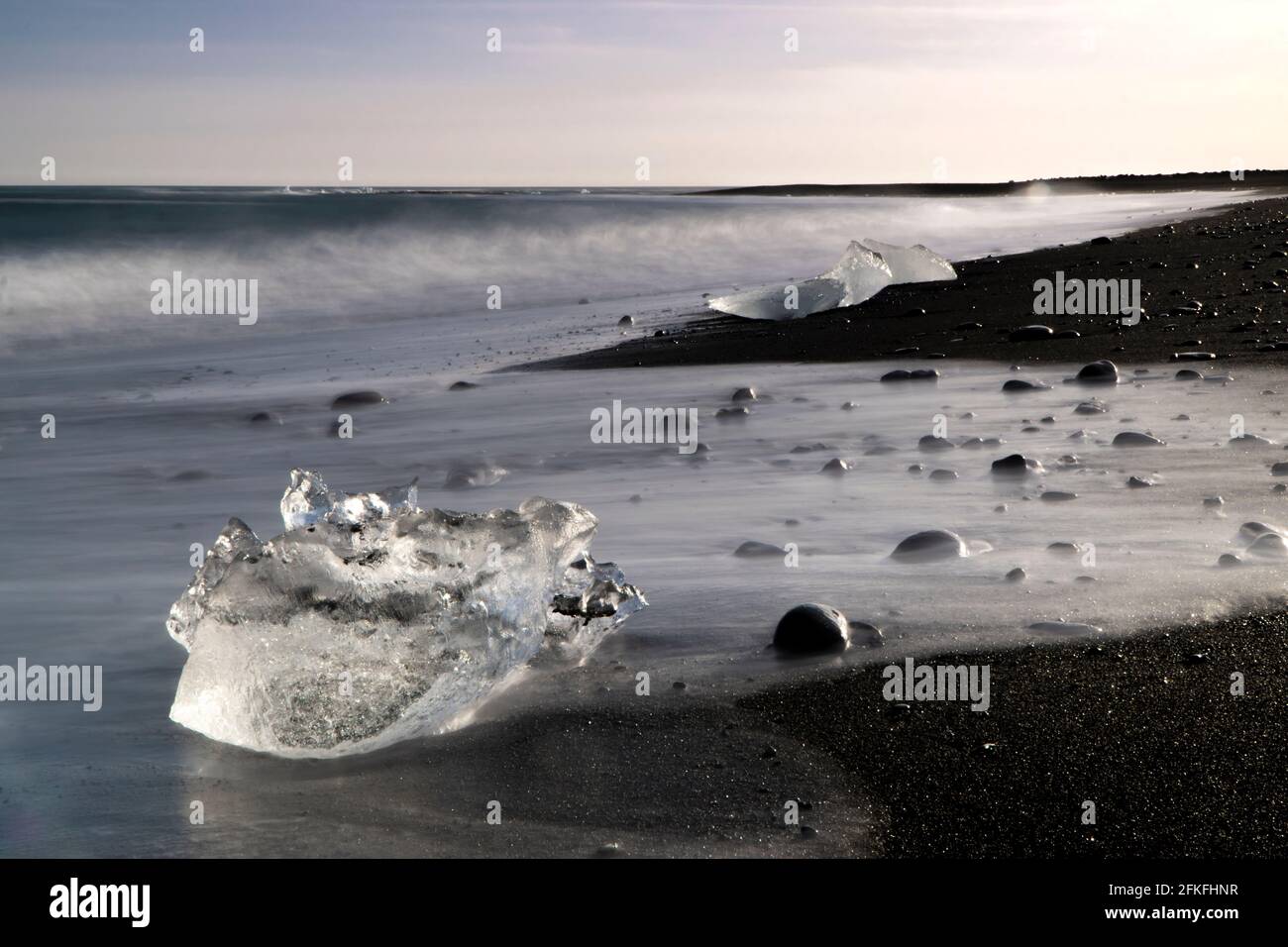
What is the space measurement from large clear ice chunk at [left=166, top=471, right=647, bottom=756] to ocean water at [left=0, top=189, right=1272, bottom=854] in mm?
120

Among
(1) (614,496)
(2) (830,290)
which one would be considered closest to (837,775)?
(1) (614,496)

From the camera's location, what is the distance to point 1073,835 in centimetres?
209

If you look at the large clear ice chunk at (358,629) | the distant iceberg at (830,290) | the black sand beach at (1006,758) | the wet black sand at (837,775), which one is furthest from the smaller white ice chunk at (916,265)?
the large clear ice chunk at (358,629)

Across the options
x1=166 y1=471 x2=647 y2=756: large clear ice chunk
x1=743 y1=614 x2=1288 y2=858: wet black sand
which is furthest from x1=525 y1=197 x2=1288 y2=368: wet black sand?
x1=166 y1=471 x2=647 y2=756: large clear ice chunk

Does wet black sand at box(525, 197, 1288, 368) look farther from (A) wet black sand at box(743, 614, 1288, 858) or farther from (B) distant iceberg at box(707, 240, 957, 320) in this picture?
(A) wet black sand at box(743, 614, 1288, 858)

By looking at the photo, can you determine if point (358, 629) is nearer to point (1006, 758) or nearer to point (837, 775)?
point (837, 775)

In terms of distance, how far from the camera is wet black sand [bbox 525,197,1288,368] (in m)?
8.00

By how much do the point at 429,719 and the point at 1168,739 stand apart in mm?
1513

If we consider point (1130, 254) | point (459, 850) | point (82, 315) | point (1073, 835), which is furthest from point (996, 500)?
point (82, 315)

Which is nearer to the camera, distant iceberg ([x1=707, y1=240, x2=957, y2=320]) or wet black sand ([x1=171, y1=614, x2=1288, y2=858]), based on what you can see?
wet black sand ([x1=171, y1=614, x2=1288, y2=858])

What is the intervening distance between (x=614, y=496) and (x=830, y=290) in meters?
7.12

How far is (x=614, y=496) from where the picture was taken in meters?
4.73

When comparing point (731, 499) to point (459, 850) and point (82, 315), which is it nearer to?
point (459, 850)
